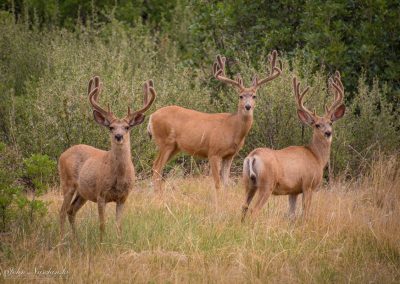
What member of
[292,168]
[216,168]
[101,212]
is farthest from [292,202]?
[101,212]

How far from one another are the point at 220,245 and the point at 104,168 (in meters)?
1.34

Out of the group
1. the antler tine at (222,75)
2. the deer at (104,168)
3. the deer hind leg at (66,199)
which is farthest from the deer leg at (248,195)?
the antler tine at (222,75)

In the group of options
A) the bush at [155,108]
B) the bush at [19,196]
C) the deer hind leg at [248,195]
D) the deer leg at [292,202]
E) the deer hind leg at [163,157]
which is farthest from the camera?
the deer hind leg at [163,157]

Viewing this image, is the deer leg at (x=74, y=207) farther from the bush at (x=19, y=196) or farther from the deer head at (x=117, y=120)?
the deer head at (x=117, y=120)

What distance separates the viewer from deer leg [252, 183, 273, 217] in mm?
8617

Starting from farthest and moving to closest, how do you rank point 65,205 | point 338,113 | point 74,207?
point 338,113 → point 74,207 → point 65,205

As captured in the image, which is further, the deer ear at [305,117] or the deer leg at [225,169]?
the deer leg at [225,169]

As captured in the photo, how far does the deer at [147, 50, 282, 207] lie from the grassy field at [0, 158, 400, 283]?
1818 mm

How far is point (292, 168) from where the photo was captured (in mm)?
8898

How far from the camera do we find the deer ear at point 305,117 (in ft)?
31.3

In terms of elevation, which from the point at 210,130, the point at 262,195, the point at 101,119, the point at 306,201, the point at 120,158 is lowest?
the point at 306,201

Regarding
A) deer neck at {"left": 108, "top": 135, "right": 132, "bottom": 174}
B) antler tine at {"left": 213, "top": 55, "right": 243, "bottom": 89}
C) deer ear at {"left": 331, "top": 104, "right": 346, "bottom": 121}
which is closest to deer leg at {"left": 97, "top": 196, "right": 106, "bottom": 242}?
deer neck at {"left": 108, "top": 135, "right": 132, "bottom": 174}

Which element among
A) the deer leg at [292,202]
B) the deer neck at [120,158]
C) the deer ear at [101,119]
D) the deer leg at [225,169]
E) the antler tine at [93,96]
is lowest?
the deer leg at [225,169]

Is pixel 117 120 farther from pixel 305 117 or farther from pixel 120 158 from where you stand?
pixel 305 117
